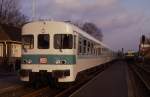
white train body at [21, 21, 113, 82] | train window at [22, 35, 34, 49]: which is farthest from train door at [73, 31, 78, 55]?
train window at [22, 35, 34, 49]

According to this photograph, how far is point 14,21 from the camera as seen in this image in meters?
92.8

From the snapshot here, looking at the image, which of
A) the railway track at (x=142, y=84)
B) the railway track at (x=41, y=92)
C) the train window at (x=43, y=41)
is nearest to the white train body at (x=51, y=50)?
the train window at (x=43, y=41)

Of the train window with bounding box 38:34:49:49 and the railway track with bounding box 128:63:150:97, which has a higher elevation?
the train window with bounding box 38:34:49:49

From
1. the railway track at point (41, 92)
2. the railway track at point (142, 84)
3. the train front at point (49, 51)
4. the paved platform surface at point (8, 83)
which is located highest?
the train front at point (49, 51)

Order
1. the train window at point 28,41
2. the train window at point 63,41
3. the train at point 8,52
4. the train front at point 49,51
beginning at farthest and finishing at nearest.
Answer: the train at point 8,52 < the train window at point 28,41 < the train window at point 63,41 < the train front at point 49,51

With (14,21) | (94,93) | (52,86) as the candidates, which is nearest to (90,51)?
(52,86)

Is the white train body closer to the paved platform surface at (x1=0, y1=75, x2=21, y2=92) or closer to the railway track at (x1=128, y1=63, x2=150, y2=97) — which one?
the paved platform surface at (x1=0, y1=75, x2=21, y2=92)

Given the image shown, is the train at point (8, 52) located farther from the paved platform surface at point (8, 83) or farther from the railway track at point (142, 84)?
the paved platform surface at point (8, 83)

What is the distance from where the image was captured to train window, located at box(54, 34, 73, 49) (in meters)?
19.8

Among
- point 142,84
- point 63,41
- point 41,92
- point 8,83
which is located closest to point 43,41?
point 63,41

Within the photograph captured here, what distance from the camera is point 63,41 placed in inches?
783

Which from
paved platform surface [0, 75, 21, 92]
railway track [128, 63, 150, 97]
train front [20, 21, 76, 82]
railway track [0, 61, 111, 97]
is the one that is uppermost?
train front [20, 21, 76, 82]

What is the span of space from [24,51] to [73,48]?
2.37m

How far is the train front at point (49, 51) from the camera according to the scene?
19484 mm
